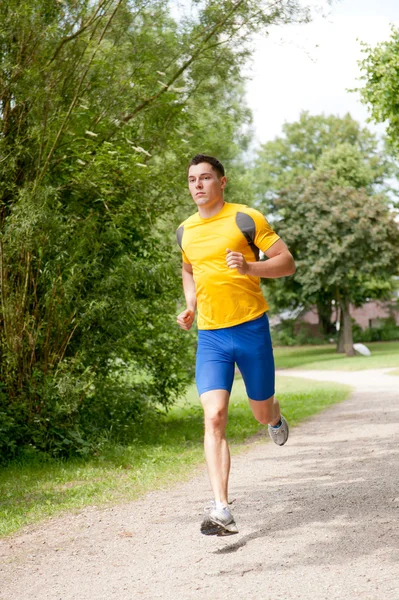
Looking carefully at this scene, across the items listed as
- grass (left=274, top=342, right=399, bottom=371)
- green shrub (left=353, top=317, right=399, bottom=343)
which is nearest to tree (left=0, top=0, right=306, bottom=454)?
grass (left=274, top=342, right=399, bottom=371)

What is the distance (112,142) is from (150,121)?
84 centimetres

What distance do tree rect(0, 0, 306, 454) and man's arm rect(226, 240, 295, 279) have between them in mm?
4511

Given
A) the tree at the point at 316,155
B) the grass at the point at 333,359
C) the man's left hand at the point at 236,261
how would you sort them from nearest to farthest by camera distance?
the man's left hand at the point at 236,261
the grass at the point at 333,359
the tree at the point at 316,155

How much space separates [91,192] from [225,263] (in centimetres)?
555

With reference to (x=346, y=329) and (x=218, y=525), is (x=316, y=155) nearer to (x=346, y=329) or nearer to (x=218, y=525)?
(x=346, y=329)

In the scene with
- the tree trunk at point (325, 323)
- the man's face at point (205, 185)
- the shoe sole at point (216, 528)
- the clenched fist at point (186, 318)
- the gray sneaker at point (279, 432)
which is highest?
the man's face at point (205, 185)

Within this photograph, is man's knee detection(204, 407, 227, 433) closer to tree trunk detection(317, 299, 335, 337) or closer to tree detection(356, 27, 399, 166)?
tree detection(356, 27, 399, 166)

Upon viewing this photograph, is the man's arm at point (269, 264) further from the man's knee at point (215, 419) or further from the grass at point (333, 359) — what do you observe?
the grass at point (333, 359)

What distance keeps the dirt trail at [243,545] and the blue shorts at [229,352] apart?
103cm

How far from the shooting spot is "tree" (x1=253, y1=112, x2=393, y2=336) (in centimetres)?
5047

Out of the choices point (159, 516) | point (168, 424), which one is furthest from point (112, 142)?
point (159, 516)

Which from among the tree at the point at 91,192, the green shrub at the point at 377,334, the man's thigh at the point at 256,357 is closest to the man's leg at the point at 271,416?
the man's thigh at the point at 256,357

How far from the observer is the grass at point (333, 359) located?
107ft

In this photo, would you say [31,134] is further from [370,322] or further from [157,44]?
[370,322]
